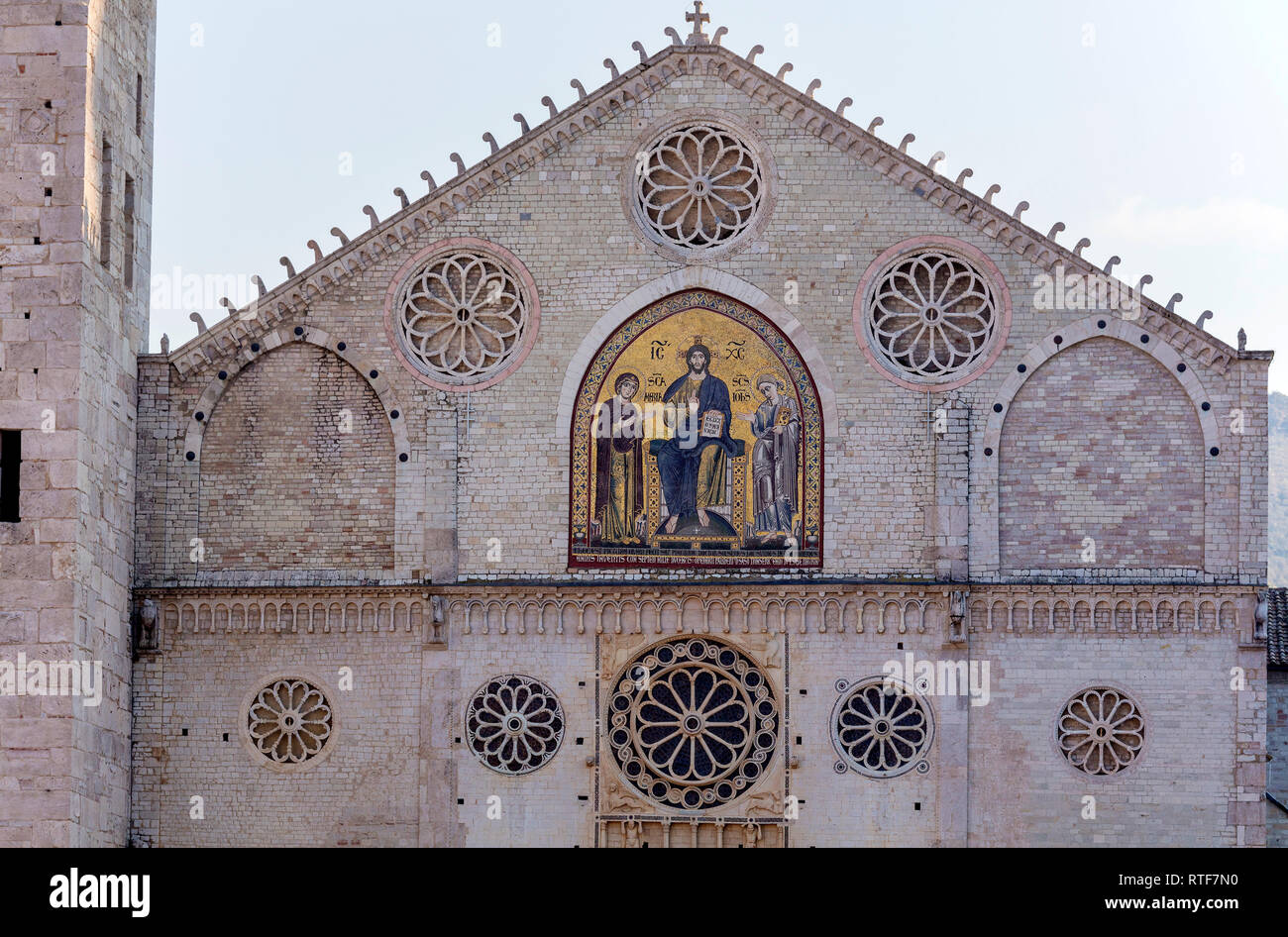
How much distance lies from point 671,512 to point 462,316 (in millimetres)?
3270

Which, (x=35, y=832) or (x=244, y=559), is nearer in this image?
(x=35, y=832)

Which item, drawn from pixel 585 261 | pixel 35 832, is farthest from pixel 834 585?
pixel 35 832

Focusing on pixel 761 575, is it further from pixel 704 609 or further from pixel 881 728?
pixel 881 728

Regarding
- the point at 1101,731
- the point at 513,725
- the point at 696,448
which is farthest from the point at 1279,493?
the point at 513,725

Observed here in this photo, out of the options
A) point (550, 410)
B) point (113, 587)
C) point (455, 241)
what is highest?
point (455, 241)

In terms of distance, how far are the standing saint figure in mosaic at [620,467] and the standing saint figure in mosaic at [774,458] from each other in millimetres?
1231

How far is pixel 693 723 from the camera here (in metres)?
28.4

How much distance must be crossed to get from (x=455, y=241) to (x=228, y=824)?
6966 mm

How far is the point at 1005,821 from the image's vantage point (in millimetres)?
27875

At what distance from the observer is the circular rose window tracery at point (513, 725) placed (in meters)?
28.3

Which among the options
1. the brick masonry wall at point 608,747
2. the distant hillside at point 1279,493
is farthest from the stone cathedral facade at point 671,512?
the distant hillside at point 1279,493

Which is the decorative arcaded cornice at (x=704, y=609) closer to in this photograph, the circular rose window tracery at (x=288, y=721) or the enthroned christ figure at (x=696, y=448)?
the circular rose window tracery at (x=288, y=721)

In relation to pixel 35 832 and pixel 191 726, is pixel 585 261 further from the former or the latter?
pixel 35 832

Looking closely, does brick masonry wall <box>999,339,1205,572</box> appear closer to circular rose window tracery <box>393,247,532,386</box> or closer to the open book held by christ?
the open book held by christ
